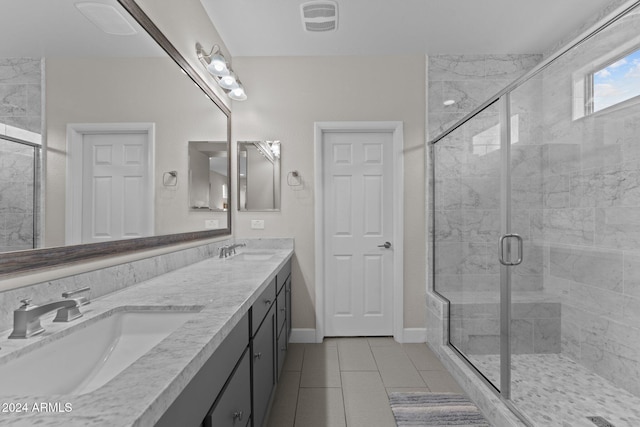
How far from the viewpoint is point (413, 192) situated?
10.3ft

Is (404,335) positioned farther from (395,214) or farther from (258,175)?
(258,175)

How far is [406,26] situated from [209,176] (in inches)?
81.4

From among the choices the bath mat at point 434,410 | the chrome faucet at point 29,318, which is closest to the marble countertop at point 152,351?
the chrome faucet at point 29,318

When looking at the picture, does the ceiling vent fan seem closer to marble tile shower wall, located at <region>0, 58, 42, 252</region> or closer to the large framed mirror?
the large framed mirror

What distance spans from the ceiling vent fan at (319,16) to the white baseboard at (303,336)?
2.70 meters

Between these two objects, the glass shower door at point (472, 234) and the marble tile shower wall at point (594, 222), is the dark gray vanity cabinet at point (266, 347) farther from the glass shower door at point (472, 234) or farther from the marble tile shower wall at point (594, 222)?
the marble tile shower wall at point (594, 222)

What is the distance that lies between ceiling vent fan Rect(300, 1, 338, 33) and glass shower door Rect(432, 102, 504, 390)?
1.35m

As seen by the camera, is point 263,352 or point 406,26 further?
point 406,26

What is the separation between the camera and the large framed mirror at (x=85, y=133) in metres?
0.98

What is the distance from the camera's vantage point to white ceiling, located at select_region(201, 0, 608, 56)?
2475mm

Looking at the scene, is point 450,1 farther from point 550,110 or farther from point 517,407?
point 517,407

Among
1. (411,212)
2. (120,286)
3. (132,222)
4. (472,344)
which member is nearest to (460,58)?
(411,212)

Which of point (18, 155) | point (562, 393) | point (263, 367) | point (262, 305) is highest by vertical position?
point (18, 155)

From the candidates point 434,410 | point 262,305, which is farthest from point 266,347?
point 434,410
